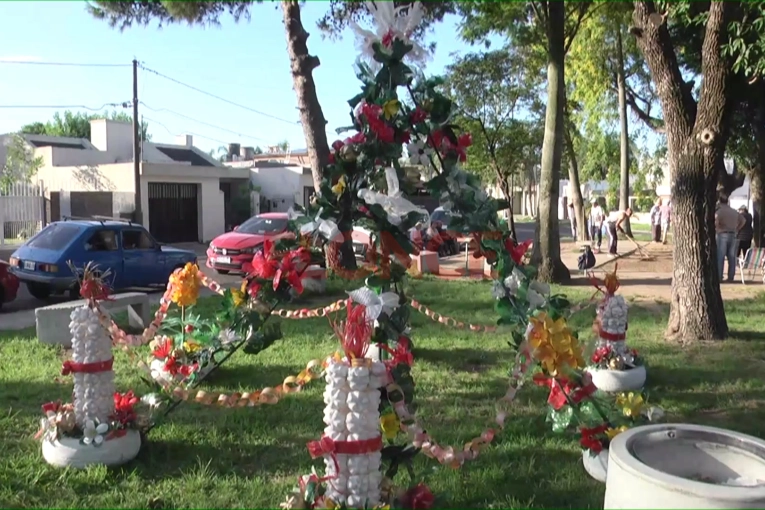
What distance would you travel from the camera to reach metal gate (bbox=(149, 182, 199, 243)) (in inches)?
1093

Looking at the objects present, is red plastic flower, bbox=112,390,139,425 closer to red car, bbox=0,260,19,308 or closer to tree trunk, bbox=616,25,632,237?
red car, bbox=0,260,19,308

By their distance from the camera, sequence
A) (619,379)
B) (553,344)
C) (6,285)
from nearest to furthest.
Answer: (553,344), (619,379), (6,285)

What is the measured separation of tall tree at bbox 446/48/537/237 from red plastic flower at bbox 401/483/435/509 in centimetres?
1789

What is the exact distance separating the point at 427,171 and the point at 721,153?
475cm

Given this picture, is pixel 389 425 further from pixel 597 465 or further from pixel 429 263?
pixel 429 263

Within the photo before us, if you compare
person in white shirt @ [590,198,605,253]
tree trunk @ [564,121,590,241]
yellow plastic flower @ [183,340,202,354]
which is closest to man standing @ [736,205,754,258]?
person in white shirt @ [590,198,605,253]

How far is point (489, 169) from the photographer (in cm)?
2508

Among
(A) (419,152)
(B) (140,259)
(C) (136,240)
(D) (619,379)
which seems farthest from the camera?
(C) (136,240)

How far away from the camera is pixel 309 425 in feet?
17.3

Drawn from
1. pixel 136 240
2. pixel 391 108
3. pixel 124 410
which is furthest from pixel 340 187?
pixel 136 240

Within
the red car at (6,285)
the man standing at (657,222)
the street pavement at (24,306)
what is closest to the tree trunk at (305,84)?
the street pavement at (24,306)

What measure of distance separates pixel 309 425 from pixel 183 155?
34.3m

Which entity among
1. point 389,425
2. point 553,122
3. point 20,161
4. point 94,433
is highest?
point 20,161

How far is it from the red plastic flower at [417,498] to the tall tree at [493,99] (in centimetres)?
1789
